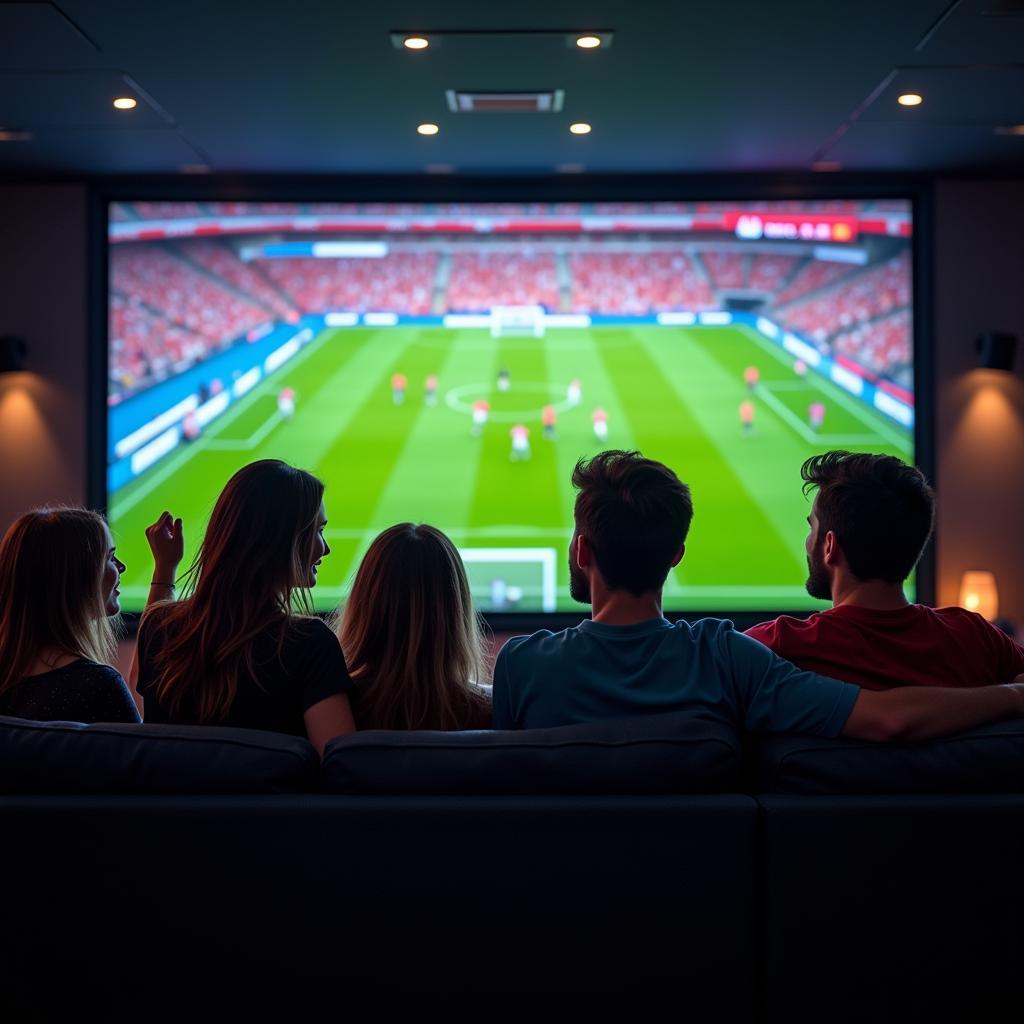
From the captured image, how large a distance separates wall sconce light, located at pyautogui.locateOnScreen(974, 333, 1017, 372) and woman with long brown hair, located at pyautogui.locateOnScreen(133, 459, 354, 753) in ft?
15.4

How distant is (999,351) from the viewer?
583 centimetres

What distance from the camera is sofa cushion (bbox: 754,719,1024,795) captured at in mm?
1729

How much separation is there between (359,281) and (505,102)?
186cm

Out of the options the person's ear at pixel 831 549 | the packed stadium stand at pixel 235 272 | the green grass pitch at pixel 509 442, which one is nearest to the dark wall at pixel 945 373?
the green grass pitch at pixel 509 442

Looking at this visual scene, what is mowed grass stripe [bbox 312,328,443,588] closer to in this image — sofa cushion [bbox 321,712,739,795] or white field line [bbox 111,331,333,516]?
white field line [bbox 111,331,333,516]

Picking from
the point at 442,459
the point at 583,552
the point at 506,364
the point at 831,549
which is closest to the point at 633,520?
the point at 583,552

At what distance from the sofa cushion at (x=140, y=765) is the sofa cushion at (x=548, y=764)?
0.33 feet

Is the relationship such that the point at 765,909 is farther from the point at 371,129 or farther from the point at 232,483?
the point at 371,129

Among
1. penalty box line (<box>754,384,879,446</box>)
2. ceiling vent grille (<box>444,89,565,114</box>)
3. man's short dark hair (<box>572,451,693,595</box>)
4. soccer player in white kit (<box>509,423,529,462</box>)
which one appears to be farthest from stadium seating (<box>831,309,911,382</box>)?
man's short dark hair (<box>572,451,693,595</box>)

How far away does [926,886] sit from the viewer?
1.69 metres

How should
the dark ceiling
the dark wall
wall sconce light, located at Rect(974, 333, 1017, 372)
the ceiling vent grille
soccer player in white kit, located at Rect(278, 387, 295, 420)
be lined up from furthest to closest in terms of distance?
1. soccer player in white kit, located at Rect(278, 387, 295, 420)
2. the dark wall
3. wall sconce light, located at Rect(974, 333, 1017, 372)
4. the ceiling vent grille
5. the dark ceiling

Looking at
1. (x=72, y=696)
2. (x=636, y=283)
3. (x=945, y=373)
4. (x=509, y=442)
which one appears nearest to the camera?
(x=72, y=696)

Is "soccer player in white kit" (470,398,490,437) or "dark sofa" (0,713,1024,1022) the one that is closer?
"dark sofa" (0,713,1024,1022)

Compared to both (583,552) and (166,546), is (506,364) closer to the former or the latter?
(166,546)
